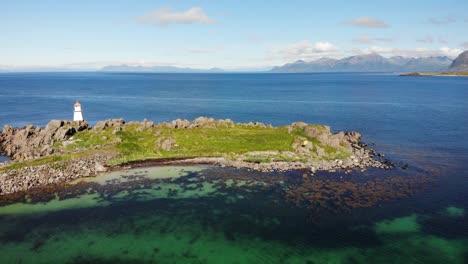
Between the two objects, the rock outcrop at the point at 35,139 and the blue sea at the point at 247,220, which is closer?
the blue sea at the point at 247,220

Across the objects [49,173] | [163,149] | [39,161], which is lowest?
[49,173]

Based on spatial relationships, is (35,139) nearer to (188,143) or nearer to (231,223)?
(188,143)

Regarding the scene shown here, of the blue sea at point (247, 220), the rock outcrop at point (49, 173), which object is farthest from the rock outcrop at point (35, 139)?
the blue sea at point (247, 220)

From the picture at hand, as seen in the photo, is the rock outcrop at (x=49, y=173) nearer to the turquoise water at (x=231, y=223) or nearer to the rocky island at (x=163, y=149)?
the rocky island at (x=163, y=149)

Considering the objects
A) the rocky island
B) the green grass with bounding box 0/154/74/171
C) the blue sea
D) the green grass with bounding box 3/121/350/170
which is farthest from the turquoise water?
the green grass with bounding box 3/121/350/170

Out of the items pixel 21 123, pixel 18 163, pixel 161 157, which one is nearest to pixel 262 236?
pixel 161 157

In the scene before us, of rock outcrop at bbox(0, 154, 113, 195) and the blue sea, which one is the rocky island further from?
the blue sea

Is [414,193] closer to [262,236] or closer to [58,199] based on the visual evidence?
[262,236]

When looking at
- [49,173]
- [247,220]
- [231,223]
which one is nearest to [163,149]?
[49,173]
